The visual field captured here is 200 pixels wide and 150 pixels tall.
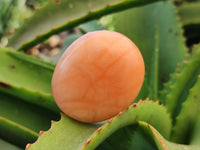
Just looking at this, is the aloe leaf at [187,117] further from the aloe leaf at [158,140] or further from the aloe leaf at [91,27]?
the aloe leaf at [91,27]

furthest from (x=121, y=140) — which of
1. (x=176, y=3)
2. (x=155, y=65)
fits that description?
(x=176, y=3)

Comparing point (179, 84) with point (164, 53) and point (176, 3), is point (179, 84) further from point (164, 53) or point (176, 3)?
point (176, 3)

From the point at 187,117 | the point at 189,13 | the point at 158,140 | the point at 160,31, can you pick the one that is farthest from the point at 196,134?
the point at 189,13

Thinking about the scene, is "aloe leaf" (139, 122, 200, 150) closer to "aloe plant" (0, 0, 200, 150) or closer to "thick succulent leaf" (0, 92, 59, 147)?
"aloe plant" (0, 0, 200, 150)

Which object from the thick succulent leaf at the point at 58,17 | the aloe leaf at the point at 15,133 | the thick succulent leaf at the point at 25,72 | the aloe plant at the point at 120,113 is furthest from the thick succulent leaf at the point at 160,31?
the aloe leaf at the point at 15,133

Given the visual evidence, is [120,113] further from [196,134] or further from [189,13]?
[189,13]

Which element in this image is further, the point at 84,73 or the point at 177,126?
the point at 177,126

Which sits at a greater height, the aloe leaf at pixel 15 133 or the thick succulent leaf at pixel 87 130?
the thick succulent leaf at pixel 87 130
